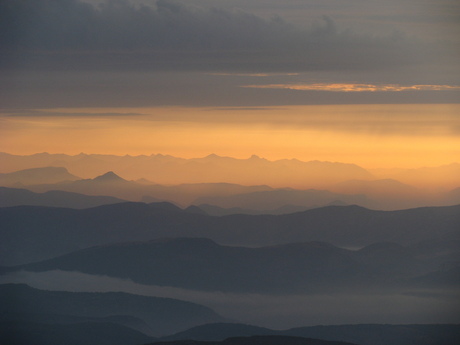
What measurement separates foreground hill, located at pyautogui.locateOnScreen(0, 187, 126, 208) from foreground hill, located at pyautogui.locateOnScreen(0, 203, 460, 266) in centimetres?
31

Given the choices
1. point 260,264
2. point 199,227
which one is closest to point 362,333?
point 260,264

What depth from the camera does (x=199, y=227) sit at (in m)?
29.5

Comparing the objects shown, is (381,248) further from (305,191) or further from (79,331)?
(79,331)

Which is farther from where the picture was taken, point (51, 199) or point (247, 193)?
point (51, 199)

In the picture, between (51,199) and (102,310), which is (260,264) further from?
(51,199)

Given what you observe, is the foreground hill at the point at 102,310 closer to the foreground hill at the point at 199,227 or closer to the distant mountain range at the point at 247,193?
the foreground hill at the point at 199,227

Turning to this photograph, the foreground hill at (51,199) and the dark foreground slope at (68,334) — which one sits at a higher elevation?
the foreground hill at (51,199)

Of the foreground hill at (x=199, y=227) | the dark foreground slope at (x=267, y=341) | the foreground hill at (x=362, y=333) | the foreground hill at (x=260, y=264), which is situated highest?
the foreground hill at (x=199, y=227)

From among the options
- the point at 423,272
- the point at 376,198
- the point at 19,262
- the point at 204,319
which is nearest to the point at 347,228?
the point at 376,198

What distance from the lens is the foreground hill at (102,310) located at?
27750 mm

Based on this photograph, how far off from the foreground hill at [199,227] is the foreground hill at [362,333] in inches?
151

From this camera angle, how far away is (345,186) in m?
27.5

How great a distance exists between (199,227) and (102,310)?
5276 mm

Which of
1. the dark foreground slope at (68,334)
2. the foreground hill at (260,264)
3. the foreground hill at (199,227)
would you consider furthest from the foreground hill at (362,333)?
the foreground hill at (199,227)
